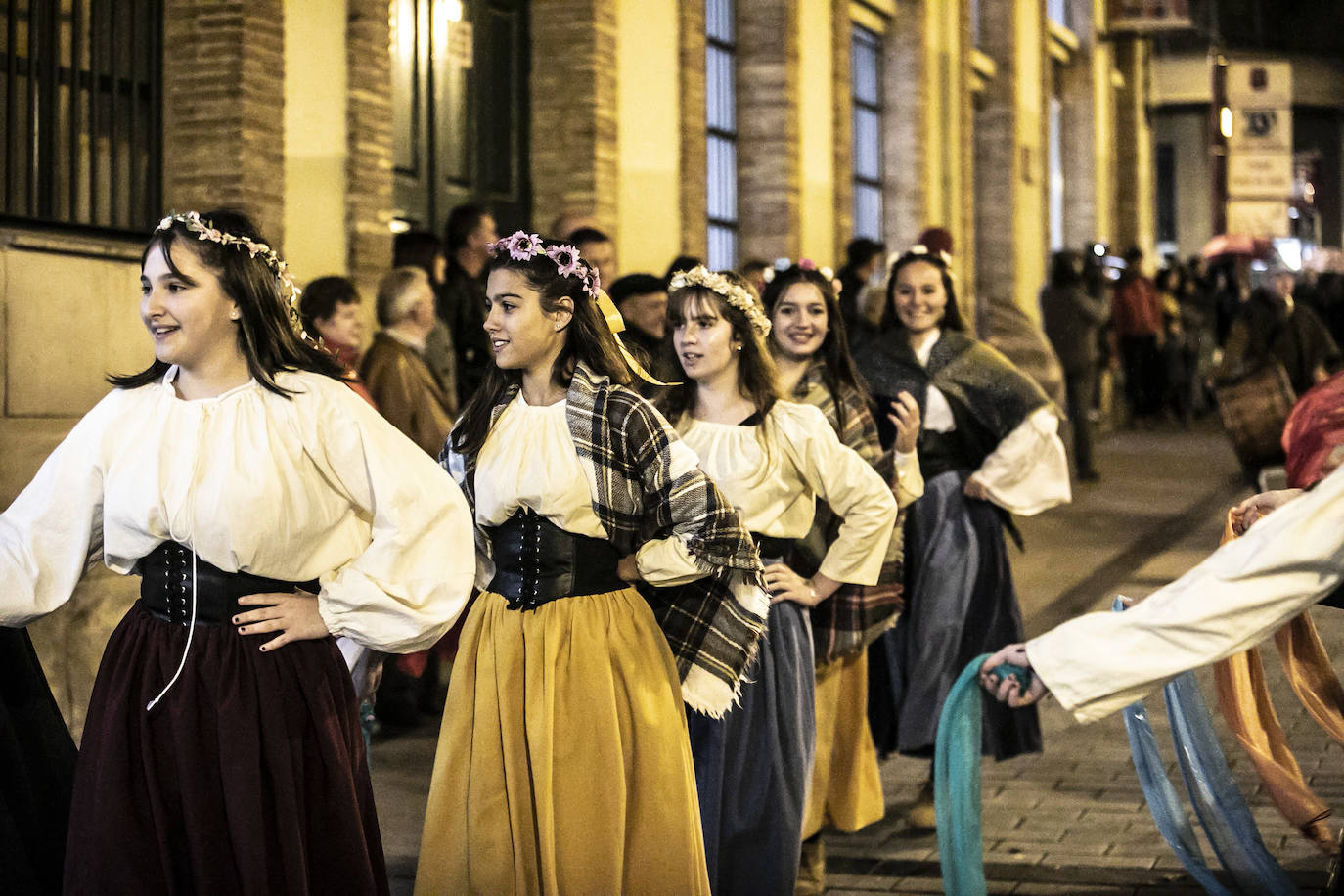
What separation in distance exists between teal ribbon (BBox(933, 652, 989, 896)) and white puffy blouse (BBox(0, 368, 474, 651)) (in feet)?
3.21

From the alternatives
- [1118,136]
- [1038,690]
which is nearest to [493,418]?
[1038,690]

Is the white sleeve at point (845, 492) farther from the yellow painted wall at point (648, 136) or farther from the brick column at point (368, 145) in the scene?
the yellow painted wall at point (648, 136)

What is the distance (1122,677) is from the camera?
2986 millimetres

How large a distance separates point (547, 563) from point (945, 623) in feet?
8.41

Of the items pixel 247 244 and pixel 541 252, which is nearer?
pixel 247 244

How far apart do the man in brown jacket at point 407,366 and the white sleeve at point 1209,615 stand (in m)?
4.70

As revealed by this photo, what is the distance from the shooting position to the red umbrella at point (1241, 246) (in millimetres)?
23938

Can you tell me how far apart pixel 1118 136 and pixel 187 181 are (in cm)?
2247

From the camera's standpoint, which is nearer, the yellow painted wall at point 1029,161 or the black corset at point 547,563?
the black corset at point 547,563

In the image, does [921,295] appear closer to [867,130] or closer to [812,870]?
[812,870]

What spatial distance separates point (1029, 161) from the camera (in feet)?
75.1

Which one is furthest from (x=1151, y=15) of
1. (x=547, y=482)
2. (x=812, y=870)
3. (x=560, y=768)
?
(x=560, y=768)

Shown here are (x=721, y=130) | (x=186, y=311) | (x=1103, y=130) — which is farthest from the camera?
(x=1103, y=130)

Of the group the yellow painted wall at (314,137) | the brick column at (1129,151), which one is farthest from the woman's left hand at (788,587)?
the brick column at (1129,151)
